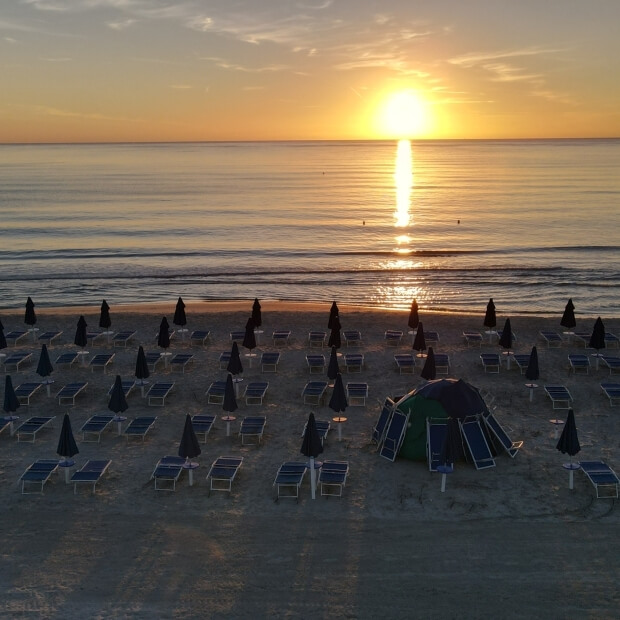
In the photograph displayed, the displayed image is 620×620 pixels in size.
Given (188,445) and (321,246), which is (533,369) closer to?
(188,445)

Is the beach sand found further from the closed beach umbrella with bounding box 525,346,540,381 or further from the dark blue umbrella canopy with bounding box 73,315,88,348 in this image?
the dark blue umbrella canopy with bounding box 73,315,88,348

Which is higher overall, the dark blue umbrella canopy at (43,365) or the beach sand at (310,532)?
the dark blue umbrella canopy at (43,365)

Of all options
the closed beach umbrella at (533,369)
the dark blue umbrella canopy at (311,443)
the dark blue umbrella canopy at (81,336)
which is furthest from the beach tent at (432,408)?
the dark blue umbrella canopy at (81,336)

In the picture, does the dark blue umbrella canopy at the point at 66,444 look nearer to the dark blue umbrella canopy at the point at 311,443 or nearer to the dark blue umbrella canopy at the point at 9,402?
the dark blue umbrella canopy at the point at 9,402

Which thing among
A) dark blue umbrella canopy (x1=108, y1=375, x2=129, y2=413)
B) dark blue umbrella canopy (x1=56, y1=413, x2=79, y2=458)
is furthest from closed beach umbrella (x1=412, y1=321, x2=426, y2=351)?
dark blue umbrella canopy (x1=56, y1=413, x2=79, y2=458)

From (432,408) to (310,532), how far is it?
4.88m

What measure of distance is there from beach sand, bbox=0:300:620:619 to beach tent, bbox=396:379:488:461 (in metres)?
Result: 0.68

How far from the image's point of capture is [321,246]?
194 feet

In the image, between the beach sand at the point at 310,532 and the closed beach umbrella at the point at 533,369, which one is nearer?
the beach sand at the point at 310,532

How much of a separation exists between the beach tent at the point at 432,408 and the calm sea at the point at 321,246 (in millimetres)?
20849

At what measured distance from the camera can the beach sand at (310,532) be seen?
36.1 ft

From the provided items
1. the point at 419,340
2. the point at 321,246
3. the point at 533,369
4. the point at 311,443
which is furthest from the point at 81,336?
the point at 321,246

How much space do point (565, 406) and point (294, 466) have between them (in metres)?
9.08

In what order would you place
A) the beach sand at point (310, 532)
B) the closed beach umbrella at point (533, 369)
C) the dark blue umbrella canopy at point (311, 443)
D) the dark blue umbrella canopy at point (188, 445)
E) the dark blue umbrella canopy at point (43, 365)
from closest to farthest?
the beach sand at point (310, 532) < the dark blue umbrella canopy at point (311, 443) < the dark blue umbrella canopy at point (188, 445) < the closed beach umbrella at point (533, 369) < the dark blue umbrella canopy at point (43, 365)
